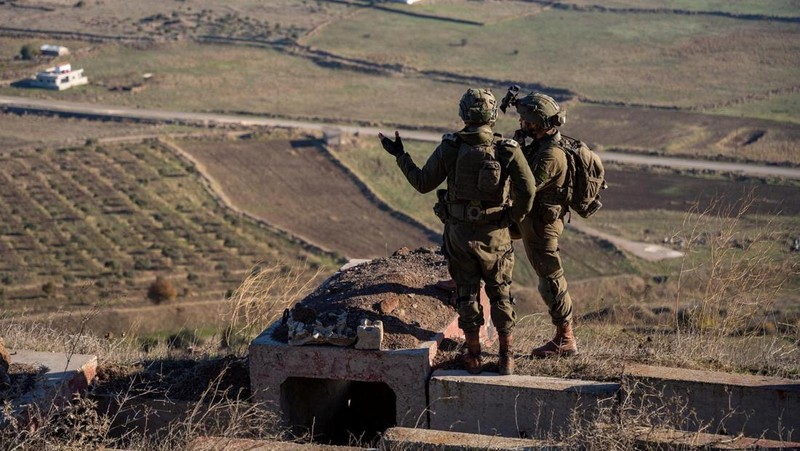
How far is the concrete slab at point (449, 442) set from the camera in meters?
6.79

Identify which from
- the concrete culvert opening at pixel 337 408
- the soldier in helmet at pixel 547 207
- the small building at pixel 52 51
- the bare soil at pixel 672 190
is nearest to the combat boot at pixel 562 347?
the soldier in helmet at pixel 547 207

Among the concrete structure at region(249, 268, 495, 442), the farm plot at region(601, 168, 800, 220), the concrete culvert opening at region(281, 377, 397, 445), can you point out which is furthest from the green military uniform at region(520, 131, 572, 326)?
the farm plot at region(601, 168, 800, 220)

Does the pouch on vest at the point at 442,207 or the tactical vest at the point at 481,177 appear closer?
the tactical vest at the point at 481,177

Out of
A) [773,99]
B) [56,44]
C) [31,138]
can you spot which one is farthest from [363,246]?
[56,44]

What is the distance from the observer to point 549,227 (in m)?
8.52

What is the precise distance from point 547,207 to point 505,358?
1.24 m

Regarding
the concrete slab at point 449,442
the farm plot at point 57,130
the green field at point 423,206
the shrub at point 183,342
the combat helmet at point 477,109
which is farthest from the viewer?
the farm plot at point 57,130

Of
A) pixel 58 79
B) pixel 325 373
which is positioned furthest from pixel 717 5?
pixel 325 373

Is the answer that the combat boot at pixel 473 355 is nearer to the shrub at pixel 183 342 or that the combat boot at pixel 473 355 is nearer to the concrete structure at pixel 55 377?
the concrete structure at pixel 55 377

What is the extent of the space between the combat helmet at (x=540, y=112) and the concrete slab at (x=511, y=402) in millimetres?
1959

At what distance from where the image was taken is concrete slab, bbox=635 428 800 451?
21.7 feet

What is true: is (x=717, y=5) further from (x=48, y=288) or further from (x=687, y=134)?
(x=48, y=288)

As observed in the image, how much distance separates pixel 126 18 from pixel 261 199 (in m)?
43.1

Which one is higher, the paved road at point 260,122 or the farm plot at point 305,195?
the paved road at point 260,122
